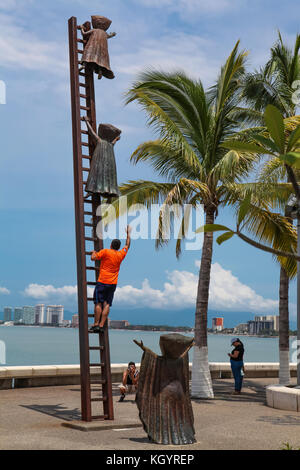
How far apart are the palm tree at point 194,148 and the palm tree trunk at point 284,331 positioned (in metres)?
2.89

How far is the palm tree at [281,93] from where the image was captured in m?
18.6

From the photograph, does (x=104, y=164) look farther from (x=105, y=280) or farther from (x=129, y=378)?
(x=129, y=378)

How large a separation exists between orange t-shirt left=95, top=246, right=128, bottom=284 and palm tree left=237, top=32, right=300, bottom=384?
906 centimetres

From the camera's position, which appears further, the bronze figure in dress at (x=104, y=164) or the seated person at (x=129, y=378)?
the seated person at (x=129, y=378)

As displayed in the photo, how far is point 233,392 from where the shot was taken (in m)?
17.2

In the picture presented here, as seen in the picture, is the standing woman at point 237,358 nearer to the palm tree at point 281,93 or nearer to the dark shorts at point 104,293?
the palm tree at point 281,93

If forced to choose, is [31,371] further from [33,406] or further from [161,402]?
[161,402]

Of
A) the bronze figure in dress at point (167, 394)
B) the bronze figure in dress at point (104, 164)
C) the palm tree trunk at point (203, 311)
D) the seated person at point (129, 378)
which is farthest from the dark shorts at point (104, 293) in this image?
the palm tree trunk at point (203, 311)

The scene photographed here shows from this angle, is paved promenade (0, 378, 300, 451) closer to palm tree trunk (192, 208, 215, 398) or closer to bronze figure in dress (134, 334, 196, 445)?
bronze figure in dress (134, 334, 196, 445)

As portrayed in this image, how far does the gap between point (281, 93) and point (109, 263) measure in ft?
37.8

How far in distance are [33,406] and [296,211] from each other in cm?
755

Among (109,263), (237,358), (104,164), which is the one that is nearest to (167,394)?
(109,263)

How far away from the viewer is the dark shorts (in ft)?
36.0
